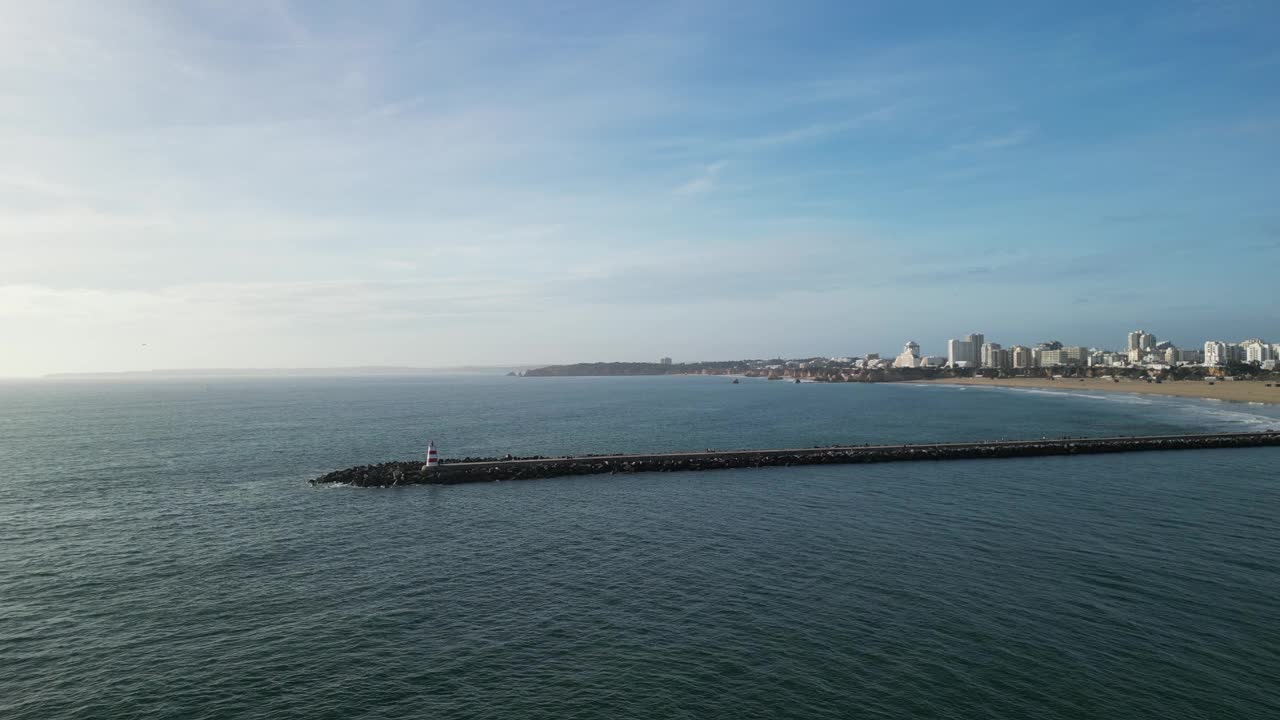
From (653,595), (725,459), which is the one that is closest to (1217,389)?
(725,459)

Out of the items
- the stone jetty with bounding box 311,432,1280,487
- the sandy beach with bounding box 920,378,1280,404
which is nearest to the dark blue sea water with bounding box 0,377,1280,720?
the stone jetty with bounding box 311,432,1280,487

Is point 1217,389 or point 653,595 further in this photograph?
point 1217,389

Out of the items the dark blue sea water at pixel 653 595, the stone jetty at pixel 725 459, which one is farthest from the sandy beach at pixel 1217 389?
the dark blue sea water at pixel 653 595

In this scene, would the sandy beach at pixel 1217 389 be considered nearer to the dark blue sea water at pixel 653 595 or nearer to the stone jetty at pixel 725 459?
the stone jetty at pixel 725 459

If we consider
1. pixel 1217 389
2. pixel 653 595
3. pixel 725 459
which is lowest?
pixel 653 595

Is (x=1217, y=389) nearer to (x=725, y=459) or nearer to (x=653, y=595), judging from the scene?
(x=725, y=459)
